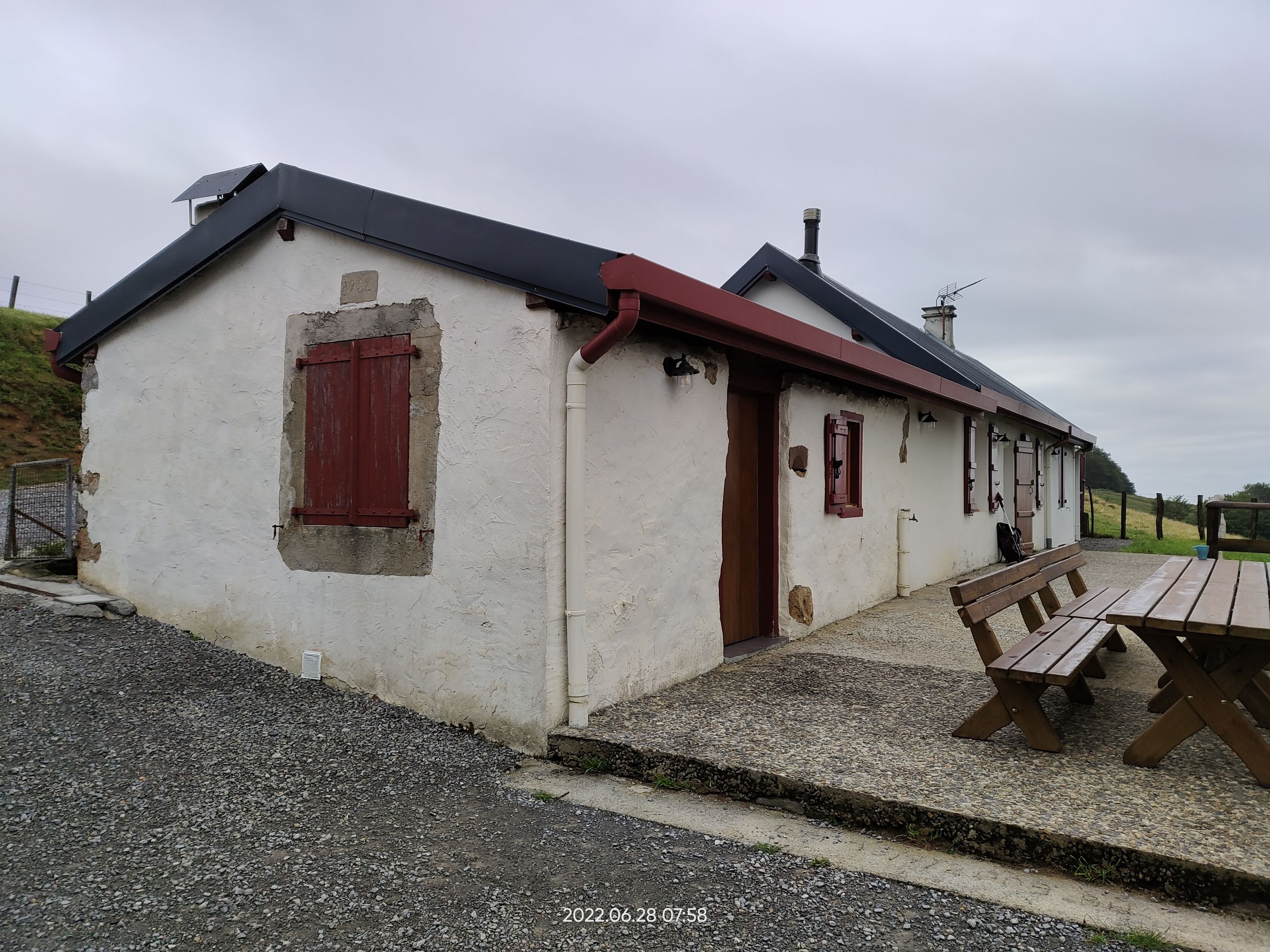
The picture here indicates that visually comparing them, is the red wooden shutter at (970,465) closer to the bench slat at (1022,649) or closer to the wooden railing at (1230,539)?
the wooden railing at (1230,539)

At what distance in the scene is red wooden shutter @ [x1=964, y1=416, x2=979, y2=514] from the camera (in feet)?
34.8

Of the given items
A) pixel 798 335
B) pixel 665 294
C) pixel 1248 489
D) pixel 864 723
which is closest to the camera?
pixel 665 294

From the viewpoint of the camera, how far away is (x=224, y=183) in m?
5.78

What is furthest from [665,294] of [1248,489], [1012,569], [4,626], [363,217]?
[1248,489]

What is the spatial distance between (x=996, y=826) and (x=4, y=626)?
5955 millimetres

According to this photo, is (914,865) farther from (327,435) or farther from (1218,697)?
(327,435)

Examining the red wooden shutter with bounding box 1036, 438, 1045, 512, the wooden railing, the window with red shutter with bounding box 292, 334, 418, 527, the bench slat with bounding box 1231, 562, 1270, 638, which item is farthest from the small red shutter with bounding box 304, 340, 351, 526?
the red wooden shutter with bounding box 1036, 438, 1045, 512

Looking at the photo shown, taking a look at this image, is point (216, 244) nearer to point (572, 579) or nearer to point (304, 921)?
point (572, 579)

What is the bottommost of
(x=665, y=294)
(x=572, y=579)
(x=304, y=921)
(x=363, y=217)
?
(x=304, y=921)

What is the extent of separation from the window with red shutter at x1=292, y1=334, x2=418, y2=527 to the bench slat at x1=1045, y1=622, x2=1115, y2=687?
327 cm

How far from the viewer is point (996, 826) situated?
9.68 ft

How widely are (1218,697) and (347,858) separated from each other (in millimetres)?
3491

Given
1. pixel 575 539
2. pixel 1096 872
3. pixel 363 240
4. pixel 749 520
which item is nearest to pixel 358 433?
pixel 363 240

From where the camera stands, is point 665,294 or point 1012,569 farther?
point 1012,569
